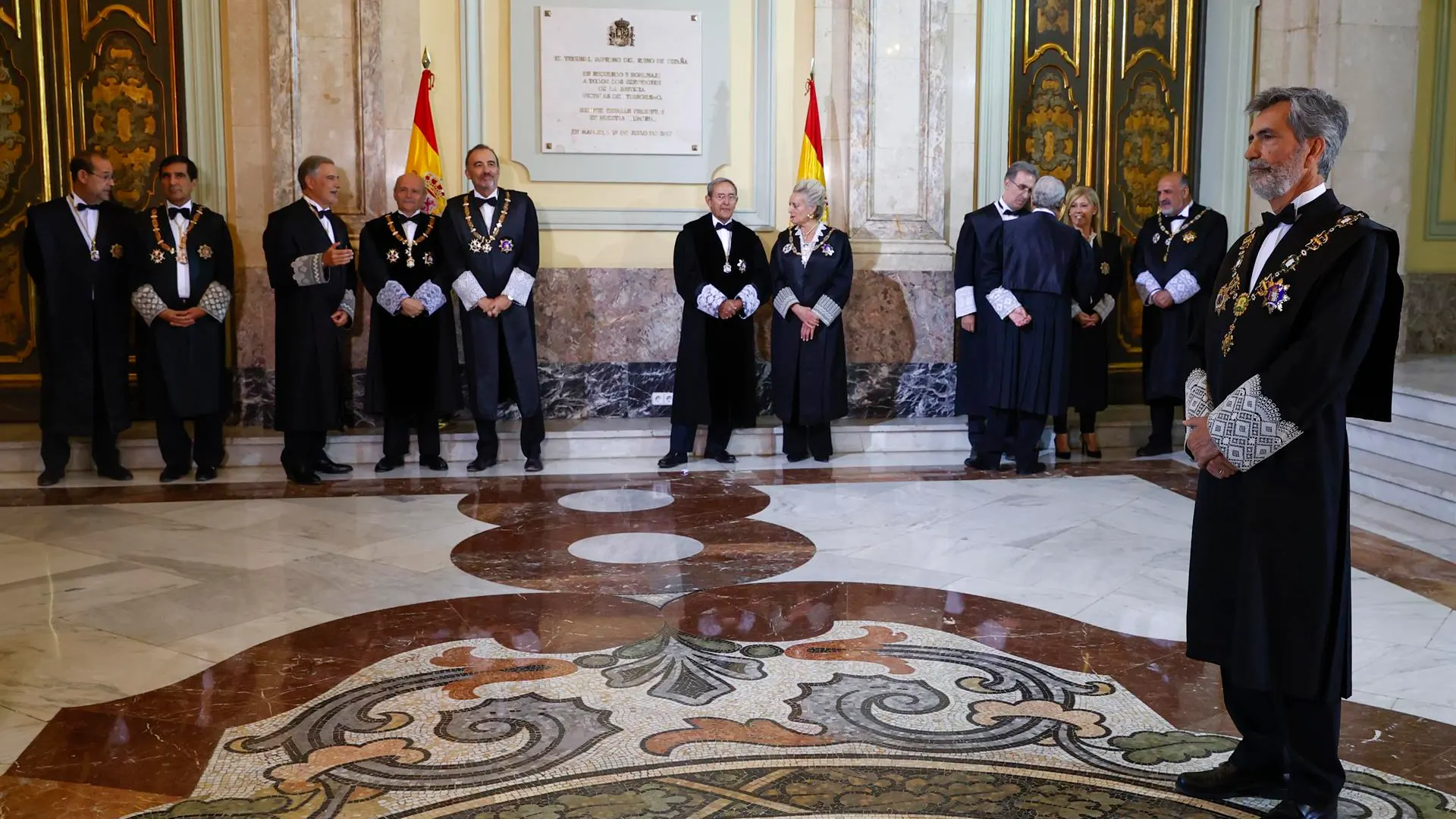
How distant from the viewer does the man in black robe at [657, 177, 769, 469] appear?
22.7 feet

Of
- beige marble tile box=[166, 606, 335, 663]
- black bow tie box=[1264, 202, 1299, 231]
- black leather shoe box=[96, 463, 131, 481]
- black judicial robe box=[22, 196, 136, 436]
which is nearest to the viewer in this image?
black bow tie box=[1264, 202, 1299, 231]

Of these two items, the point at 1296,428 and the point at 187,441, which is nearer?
the point at 1296,428

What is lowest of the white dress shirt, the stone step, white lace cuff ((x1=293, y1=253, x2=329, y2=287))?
the stone step

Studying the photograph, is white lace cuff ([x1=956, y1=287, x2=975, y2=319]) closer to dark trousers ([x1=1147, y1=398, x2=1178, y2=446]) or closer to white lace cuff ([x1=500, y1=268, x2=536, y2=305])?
dark trousers ([x1=1147, y1=398, x2=1178, y2=446])

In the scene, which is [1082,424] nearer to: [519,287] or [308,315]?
[519,287]

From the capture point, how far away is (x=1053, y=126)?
8336mm

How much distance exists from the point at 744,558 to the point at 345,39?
4371mm

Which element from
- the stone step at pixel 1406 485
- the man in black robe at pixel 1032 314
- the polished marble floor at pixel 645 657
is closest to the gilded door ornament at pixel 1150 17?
the man in black robe at pixel 1032 314

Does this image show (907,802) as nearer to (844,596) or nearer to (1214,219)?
(844,596)

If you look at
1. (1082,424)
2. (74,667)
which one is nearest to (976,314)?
(1082,424)

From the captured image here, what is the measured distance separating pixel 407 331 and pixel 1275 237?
500 centimetres

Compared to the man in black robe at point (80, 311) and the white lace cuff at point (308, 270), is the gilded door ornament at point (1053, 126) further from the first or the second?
the man in black robe at point (80, 311)

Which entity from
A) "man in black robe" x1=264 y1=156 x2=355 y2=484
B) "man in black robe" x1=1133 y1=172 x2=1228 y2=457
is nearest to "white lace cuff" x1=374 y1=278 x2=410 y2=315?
"man in black robe" x1=264 y1=156 x2=355 y2=484

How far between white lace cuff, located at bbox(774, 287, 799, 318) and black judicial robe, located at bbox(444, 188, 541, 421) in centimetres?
135
